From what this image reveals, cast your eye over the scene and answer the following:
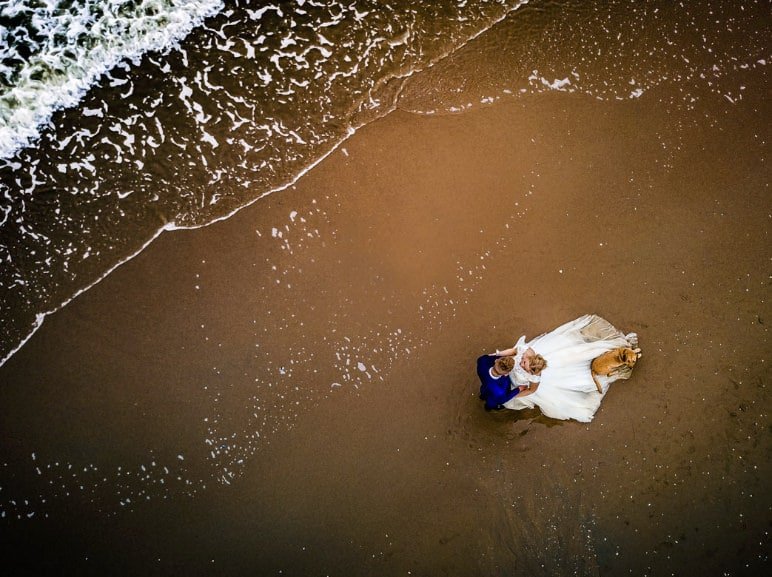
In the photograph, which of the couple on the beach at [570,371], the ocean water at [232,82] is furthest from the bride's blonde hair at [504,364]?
the ocean water at [232,82]

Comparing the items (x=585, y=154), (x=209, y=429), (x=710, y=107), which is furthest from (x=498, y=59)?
(x=209, y=429)

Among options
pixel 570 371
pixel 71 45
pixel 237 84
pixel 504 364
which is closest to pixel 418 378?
pixel 504 364

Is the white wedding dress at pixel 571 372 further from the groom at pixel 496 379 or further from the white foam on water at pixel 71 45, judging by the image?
the white foam on water at pixel 71 45

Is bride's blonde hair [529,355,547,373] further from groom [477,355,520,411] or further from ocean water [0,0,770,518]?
ocean water [0,0,770,518]

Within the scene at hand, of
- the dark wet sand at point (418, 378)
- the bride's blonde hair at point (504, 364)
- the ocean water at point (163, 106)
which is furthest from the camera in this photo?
the ocean water at point (163, 106)

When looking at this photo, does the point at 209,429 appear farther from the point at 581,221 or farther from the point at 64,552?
the point at 581,221
